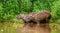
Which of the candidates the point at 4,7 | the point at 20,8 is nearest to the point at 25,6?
the point at 20,8

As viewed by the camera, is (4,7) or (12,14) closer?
(12,14)

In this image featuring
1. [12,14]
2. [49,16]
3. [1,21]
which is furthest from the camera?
[12,14]

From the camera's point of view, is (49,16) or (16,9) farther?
(16,9)

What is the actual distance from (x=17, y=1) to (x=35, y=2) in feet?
5.72

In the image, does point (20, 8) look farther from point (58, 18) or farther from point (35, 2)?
point (58, 18)

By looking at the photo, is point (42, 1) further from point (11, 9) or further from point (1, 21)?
point (1, 21)

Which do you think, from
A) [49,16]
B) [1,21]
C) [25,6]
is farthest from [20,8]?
[49,16]

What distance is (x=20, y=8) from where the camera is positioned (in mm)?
23656

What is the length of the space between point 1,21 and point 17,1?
5014mm

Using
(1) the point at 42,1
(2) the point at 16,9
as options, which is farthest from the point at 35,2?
(2) the point at 16,9

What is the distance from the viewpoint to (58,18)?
63.1ft

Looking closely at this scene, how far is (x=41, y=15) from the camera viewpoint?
1859 cm

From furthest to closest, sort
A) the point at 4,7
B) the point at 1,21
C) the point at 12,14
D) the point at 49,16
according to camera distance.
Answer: the point at 4,7, the point at 12,14, the point at 1,21, the point at 49,16

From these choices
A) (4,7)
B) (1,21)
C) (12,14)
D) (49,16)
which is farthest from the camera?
(4,7)
